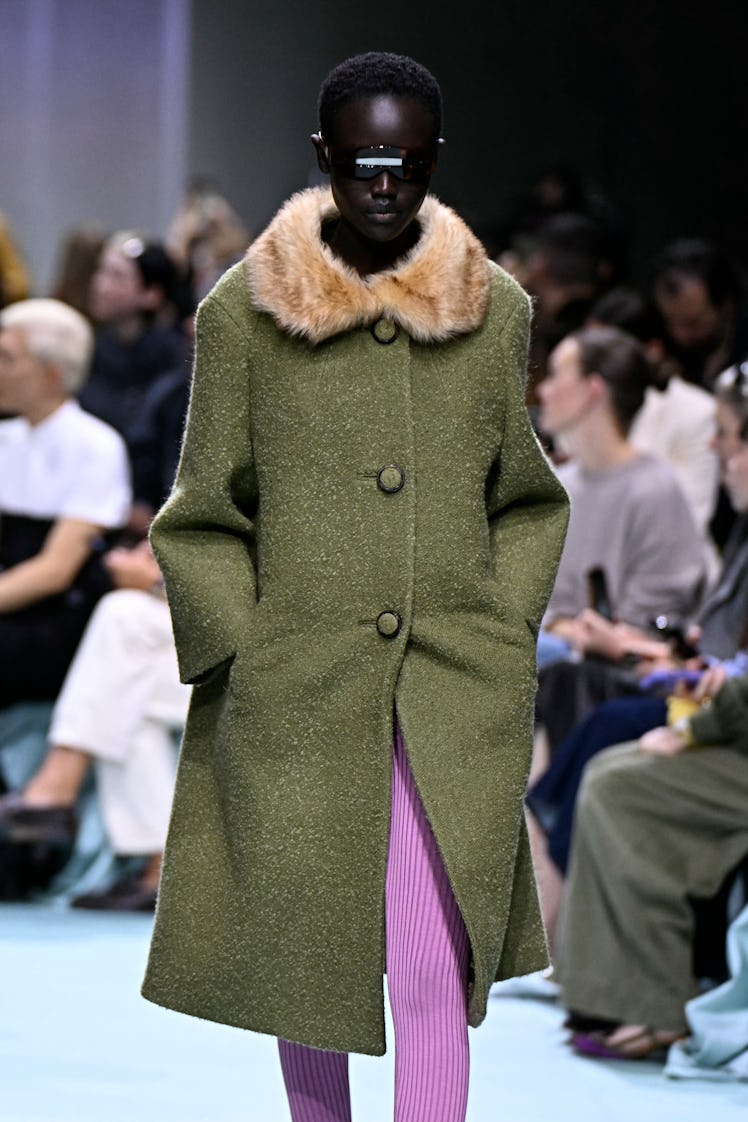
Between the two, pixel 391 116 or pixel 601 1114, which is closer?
pixel 391 116

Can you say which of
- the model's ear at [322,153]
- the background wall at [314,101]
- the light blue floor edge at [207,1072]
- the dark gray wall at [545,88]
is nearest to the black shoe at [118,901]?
the light blue floor edge at [207,1072]

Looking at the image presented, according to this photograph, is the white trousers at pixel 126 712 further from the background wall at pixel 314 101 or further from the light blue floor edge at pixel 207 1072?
the background wall at pixel 314 101

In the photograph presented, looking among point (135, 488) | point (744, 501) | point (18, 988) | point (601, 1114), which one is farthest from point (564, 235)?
point (601, 1114)

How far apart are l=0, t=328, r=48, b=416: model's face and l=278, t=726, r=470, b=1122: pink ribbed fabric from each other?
11.9 feet

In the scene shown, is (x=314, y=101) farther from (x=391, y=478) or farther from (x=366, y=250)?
(x=391, y=478)

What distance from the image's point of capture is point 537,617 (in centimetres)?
229

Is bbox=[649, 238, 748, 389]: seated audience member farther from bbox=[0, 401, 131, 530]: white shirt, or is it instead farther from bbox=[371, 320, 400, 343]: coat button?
bbox=[371, 320, 400, 343]: coat button

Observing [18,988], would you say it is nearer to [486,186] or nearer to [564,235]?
[564,235]

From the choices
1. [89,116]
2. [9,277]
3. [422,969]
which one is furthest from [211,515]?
[89,116]

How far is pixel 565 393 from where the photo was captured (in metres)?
5.24

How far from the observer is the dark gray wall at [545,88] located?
861 cm

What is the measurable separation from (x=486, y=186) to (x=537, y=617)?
23.0 feet

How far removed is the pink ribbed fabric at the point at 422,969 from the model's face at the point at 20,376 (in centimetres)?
363

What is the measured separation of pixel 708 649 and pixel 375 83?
237 cm
